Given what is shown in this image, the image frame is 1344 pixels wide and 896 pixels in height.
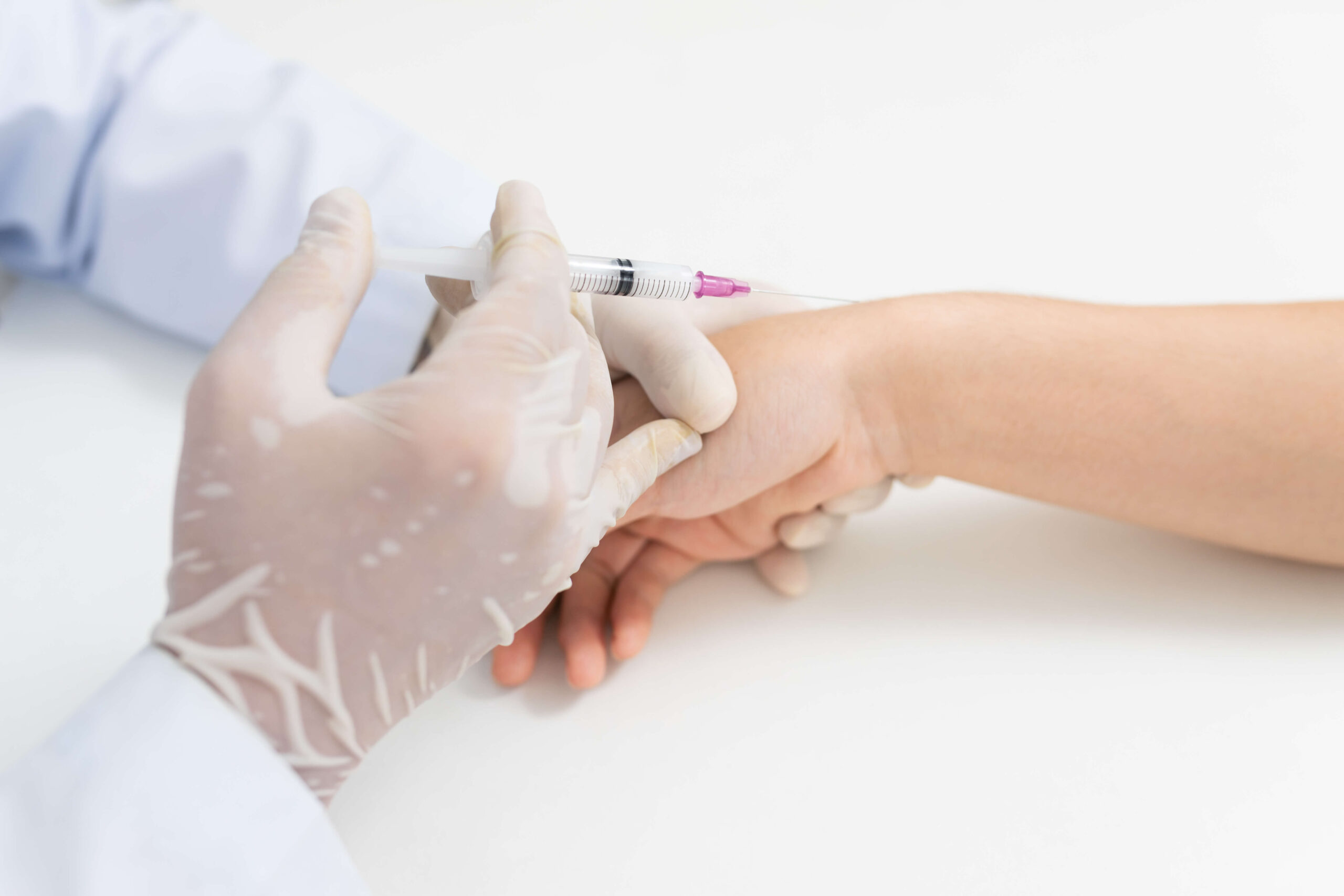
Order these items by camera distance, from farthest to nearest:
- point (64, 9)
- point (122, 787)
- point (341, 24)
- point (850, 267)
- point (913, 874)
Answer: point (341, 24)
point (850, 267)
point (64, 9)
point (913, 874)
point (122, 787)

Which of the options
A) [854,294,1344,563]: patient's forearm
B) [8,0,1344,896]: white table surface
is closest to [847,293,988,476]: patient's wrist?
[854,294,1344,563]: patient's forearm

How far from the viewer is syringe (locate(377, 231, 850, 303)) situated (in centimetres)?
66

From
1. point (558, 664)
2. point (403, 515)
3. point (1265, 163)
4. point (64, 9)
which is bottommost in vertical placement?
point (558, 664)

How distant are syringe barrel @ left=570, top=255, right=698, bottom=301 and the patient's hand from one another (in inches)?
5.8

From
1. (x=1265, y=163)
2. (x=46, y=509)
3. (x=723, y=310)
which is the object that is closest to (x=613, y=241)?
(x=723, y=310)

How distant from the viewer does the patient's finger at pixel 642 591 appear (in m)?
0.88

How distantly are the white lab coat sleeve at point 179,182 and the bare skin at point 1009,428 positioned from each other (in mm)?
350

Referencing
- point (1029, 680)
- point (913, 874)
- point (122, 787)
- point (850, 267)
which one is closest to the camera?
point (122, 787)

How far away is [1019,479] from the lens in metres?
0.95

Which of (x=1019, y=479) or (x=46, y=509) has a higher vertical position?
(x=1019, y=479)

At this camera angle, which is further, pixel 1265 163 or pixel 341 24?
pixel 341 24

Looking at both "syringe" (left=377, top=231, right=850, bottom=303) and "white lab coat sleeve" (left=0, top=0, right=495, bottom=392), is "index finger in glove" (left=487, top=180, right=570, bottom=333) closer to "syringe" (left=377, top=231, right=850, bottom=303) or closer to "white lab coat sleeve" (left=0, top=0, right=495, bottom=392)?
"syringe" (left=377, top=231, right=850, bottom=303)

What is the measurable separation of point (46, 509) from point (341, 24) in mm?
1140

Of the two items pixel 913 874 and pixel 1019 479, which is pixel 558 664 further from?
pixel 1019 479
